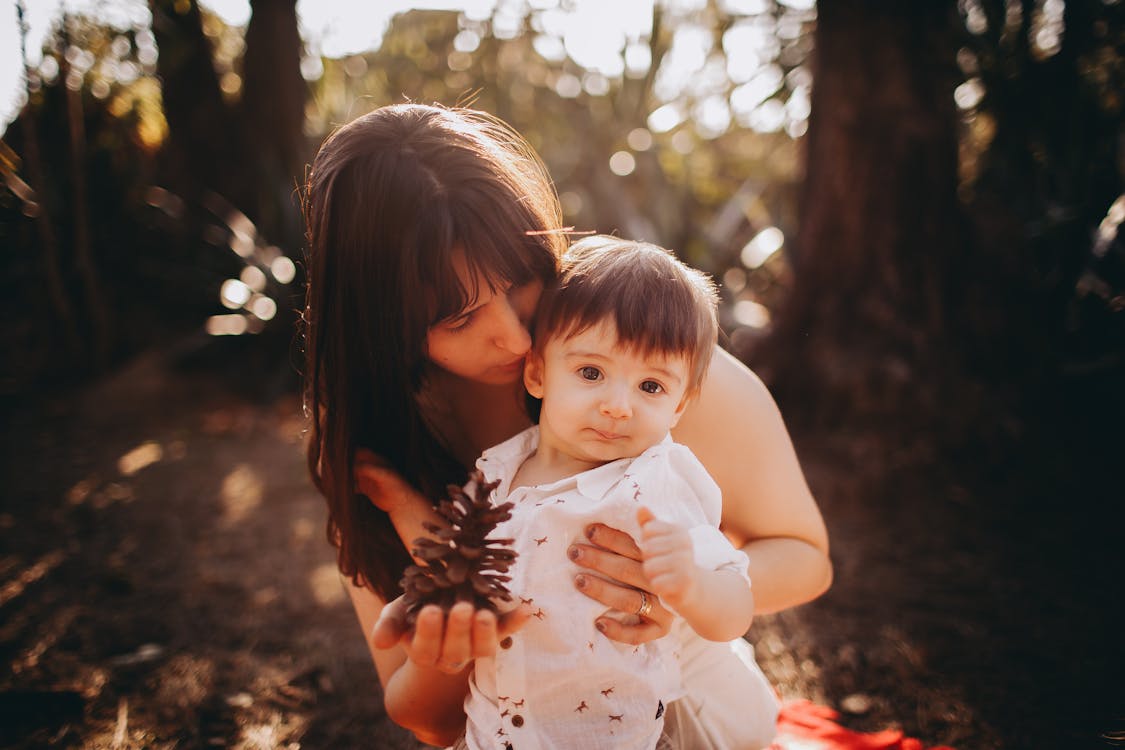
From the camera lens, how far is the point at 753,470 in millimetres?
1765

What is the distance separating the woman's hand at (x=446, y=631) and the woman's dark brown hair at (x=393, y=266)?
23.0 inches

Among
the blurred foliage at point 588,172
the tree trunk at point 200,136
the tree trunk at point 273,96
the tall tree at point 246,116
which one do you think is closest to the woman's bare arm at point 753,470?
the blurred foliage at point 588,172

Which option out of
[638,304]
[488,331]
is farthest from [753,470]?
[488,331]

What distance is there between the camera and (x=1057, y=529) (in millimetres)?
3764

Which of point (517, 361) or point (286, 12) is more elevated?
point (286, 12)

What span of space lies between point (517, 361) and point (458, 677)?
2.15 ft

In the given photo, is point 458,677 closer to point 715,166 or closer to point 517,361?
point 517,361

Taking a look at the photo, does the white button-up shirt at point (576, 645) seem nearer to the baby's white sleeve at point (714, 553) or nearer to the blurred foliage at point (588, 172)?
the baby's white sleeve at point (714, 553)

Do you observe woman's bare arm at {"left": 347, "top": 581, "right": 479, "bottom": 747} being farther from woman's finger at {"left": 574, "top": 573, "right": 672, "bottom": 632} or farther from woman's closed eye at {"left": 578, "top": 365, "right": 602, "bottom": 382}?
woman's closed eye at {"left": 578, "top": 365, "right": 602, "bottom": 382}

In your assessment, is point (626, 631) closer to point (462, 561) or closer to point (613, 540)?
point (613, 540)

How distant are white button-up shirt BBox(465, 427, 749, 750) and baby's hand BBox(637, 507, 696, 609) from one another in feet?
0.24

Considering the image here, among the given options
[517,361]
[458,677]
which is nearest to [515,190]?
[517,361]

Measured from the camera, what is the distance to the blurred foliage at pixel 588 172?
4555 mm

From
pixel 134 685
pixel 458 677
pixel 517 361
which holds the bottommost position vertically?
pixel 134 685
